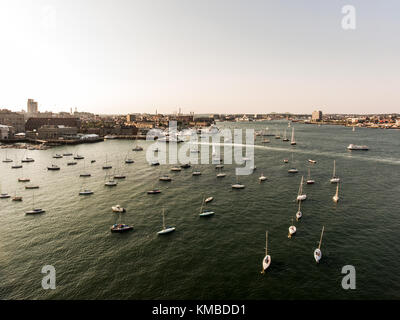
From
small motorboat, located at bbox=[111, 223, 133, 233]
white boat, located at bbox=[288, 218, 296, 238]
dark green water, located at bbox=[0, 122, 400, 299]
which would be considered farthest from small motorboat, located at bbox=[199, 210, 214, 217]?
white boat, located at bbox=[288, 218, 296, 238]

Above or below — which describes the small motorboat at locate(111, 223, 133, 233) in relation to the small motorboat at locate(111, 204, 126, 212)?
below

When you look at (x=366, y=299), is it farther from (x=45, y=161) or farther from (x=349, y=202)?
(x=45, y=161)

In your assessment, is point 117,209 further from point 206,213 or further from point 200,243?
point 200,243

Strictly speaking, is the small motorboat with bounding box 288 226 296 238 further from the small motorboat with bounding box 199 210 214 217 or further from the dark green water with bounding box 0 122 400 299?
the small motorboat with bounding box 199 210 214 217

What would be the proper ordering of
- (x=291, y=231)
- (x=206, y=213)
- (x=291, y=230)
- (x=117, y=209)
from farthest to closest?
(x=117, y=209) → (x=206, y=213) → (x=291, y=230) → (x=291, y=231)

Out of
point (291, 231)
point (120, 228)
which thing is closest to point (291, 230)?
point (291, 231)

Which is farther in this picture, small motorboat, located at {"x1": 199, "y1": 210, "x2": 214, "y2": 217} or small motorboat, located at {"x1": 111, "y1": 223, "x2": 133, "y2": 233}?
small motorboat, located at {"x1": 199, "y1": 210, "x2": 214, "y2": 217}

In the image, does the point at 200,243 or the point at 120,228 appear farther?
the point at 120,228

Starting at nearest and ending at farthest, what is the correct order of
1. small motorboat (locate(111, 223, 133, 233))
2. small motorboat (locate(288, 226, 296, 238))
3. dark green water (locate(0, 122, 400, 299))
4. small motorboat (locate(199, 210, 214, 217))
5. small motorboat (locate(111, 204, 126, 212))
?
1. dark green water (locate(0, 122, 400, 299))
2. small motorboat (locate(288, 226, 296, 238))
3. small motorboat (locate(111, 223, 133, 233))
4. small motorboat (locate(199, 210, 214, 217))
5. small motorboat (locate(111, 204, 126, 212))

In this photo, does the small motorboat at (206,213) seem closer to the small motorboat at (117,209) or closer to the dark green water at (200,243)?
the dark green water at (200,243)
